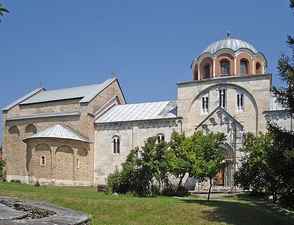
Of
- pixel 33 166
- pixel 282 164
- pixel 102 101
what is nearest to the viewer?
pixel 282 164

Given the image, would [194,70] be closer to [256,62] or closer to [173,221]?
[256,62]

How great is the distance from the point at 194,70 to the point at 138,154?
963 cm

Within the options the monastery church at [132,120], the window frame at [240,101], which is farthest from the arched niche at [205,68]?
the window frame at [240,101]

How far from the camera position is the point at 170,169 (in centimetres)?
2952

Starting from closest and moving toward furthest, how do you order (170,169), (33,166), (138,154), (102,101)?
(170,169)
(138,154)
(33,166)
(102,101)

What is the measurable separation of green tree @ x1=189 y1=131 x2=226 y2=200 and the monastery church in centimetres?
525

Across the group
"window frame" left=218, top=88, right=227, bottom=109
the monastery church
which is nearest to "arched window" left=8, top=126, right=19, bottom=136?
the monastery church

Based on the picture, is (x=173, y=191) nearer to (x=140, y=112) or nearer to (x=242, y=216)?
(x=242, y=216)

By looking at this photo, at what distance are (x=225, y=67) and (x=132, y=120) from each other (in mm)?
→ 10007

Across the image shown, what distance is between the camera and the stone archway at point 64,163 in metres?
40.1

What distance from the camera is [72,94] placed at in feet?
157

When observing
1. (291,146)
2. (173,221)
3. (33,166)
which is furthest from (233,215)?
(33,166)

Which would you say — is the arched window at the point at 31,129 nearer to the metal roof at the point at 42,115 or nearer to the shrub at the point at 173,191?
the metal roof at the point at 42,115

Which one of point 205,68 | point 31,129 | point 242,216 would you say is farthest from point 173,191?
point 31,129
